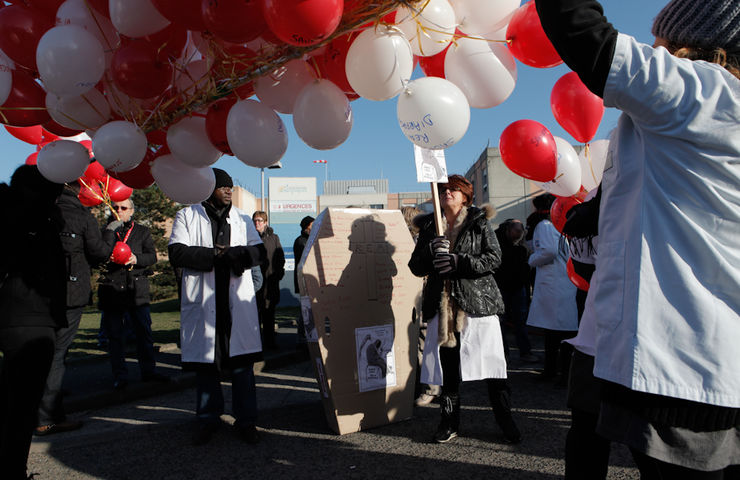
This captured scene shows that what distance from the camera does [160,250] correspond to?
59.9 feet

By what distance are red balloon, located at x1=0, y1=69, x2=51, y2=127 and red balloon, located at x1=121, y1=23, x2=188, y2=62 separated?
2.01ft

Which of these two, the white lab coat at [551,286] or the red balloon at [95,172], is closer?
the red balloon at [95,172]

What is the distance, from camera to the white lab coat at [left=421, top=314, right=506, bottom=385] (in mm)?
3070

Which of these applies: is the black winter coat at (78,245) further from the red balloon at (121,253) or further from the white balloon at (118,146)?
the white balloon at (118,146)

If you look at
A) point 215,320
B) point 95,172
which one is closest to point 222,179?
point 95,172

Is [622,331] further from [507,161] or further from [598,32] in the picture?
[507,161]

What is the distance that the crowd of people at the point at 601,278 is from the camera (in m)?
0.99

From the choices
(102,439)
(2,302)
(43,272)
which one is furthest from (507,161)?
(102,439)

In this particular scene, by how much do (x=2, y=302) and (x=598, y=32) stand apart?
3153 mm

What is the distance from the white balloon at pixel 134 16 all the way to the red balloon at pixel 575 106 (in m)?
1.97

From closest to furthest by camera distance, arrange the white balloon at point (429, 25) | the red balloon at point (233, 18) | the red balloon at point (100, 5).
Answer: the red balloon at point (233, 18) → the white balloon at point (429, 25) → the red balloon at point (100, 5)

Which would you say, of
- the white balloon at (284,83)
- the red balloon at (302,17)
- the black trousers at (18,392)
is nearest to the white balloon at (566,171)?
the white balloon at (284,83)

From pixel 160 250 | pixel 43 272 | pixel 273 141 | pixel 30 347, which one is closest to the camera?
pixel 273 141

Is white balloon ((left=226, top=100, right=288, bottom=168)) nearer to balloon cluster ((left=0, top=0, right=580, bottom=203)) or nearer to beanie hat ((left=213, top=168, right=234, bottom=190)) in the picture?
balloon cluster ((left=0, top=0, right=580, bottom=203))
